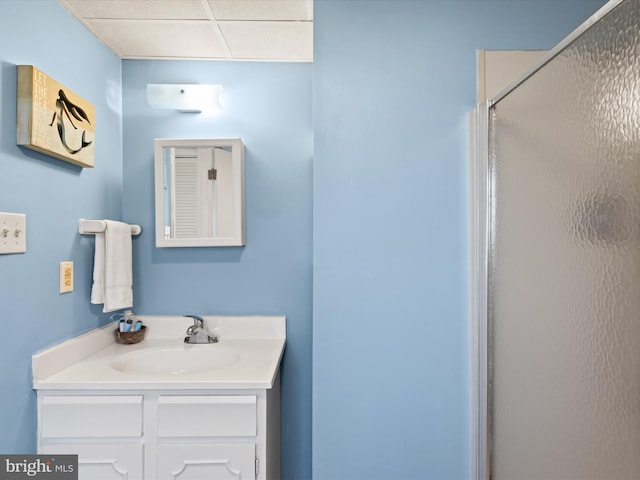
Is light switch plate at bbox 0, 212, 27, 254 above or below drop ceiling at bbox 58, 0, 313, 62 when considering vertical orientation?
below

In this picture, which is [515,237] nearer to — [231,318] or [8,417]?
[231,318]

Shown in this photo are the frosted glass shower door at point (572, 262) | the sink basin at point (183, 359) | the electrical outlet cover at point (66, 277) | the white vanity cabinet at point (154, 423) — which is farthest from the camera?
the sink basin at point (183, 359)

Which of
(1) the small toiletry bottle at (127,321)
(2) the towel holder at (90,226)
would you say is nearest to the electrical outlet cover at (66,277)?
(2) the towel holder at (90,226)

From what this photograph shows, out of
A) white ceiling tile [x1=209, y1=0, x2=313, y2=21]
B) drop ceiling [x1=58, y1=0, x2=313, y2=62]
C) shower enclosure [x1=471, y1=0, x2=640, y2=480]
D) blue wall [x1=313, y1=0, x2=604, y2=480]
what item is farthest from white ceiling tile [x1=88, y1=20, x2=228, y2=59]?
shower enclosure [x1=471, y1=0, x2=640, y2=480]

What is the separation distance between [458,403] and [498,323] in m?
0.33

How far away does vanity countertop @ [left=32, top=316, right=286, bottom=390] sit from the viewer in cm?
128

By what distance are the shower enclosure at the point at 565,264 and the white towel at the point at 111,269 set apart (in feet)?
4.42

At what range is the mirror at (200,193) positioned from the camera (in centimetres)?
176

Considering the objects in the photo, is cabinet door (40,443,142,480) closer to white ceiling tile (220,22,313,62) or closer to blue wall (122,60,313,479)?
blue wall (122,60,313,479)

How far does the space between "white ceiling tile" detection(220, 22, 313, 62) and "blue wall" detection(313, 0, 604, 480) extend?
0.26m

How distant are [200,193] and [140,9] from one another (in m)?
0.71

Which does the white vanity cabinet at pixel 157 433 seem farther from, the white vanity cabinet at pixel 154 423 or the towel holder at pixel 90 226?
the towel holder at pixel 90 226

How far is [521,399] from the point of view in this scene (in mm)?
1071

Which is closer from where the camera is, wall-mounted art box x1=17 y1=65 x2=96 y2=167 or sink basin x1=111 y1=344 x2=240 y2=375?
wall-mounted art box x1=17 y1=65 x2=96 y2=167
